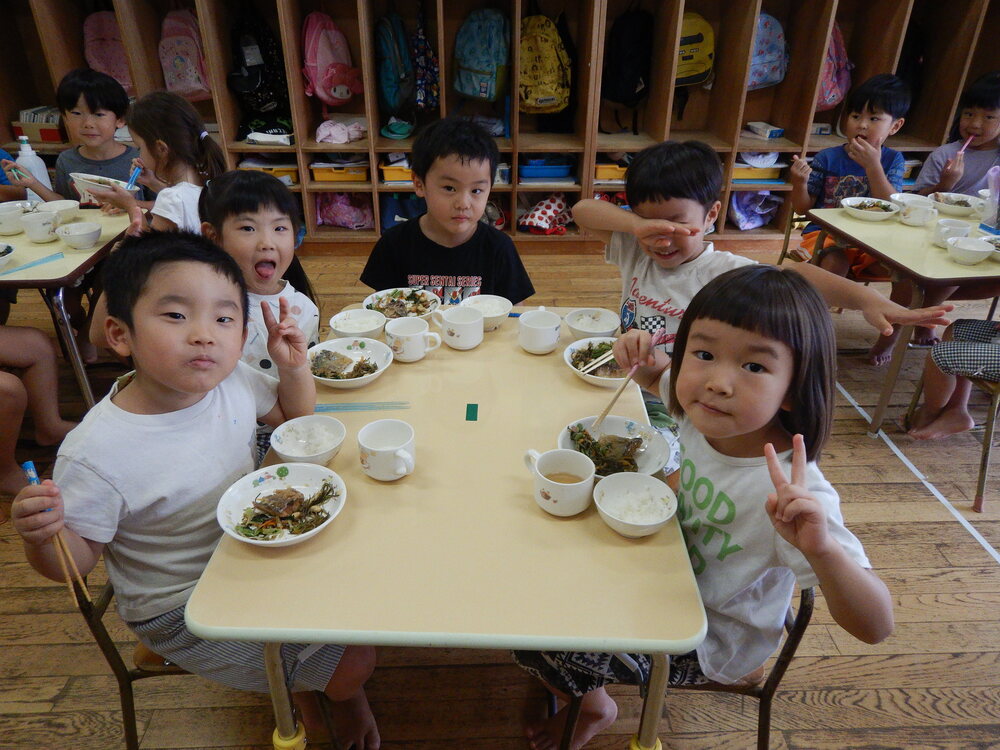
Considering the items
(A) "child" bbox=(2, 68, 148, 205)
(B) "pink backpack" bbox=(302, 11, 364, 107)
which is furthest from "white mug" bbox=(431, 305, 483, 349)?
(B) "pink backpack" bbox=(302, 11, 364, 107)

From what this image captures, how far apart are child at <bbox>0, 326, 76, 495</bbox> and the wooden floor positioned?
24 centimetres

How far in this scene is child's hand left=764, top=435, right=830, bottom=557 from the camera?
818mm

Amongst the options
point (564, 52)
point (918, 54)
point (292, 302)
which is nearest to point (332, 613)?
point (292, 302)

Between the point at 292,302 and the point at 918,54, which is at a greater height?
the point at 918,54

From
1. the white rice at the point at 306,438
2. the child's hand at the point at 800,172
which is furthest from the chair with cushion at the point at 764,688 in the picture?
the child's hand at the point at 800,172

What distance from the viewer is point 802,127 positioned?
13.6ft

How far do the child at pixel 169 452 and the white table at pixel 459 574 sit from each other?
0.21 m

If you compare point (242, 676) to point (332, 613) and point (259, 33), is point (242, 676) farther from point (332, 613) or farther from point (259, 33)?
point (259, 33)

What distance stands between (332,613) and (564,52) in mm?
4042

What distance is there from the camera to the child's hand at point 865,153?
9.80 feet

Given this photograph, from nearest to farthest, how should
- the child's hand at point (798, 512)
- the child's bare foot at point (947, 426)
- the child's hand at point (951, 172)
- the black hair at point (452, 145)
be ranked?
the child's hand at point (798, 512) < the black hair at point (452, 145) < the child's bare foot at point (947, 426) < the child's hand at point (951, 172)

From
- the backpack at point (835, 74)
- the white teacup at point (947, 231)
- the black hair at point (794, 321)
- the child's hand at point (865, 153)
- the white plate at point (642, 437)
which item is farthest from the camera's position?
the backpack at point (835, 74)

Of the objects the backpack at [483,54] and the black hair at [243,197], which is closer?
the black hair at [243,197]

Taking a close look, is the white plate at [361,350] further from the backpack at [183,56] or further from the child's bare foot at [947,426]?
the backpack at [183,56]
